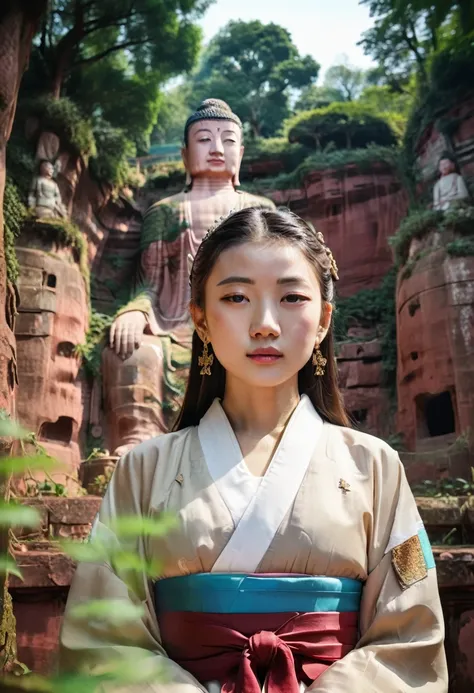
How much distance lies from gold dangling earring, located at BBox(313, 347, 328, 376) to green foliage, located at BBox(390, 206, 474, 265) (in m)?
6.60

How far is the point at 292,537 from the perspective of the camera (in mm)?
1928

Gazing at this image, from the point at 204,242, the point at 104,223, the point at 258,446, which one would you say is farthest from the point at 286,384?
the point at 104,223

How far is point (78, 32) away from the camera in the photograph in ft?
42.2

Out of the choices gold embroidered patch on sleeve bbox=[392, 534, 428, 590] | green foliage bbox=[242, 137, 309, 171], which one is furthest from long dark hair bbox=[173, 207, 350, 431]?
green foliage bbox=[242, 137, 309, 171]

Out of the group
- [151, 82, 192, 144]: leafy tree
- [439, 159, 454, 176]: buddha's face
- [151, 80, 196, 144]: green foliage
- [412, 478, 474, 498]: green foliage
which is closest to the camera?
[412, 478, 474, 498]: green foliage

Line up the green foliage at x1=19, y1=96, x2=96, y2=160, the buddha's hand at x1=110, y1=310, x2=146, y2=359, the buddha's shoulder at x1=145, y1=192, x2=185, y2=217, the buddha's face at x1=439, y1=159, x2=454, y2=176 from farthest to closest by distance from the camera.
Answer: the green foliage at x1=19, y1=96, x2=96, y2=160 < the buddha's face at x1=439, y1=159, x2=454, y2=176 < the buddha's shoulder at x1=145, y1=192, x2=185, y2=217 < the buddha's hand at x1=110, y1=310, x2=146, y2=359

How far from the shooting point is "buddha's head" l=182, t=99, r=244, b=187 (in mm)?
8477

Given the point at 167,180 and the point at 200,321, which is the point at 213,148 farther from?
the point at 200,321

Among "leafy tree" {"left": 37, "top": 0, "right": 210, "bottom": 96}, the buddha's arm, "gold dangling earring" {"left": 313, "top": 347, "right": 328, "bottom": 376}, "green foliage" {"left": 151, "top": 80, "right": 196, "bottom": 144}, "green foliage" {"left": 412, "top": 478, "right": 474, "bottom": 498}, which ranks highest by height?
"green foliage" {"left": 151, "top": 80, "right": 196, "bottom": 144}

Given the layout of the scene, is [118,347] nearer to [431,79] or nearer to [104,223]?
[104,223]

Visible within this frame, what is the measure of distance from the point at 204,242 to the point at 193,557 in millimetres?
945

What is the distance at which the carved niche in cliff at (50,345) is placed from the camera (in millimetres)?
8133

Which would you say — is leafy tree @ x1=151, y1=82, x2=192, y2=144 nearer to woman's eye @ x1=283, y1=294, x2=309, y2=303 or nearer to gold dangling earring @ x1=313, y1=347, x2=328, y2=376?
gold dangling earring @ x1=313, y1=347, x2=328, y2=376

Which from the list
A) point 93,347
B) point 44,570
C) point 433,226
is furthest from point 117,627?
point 433,226
